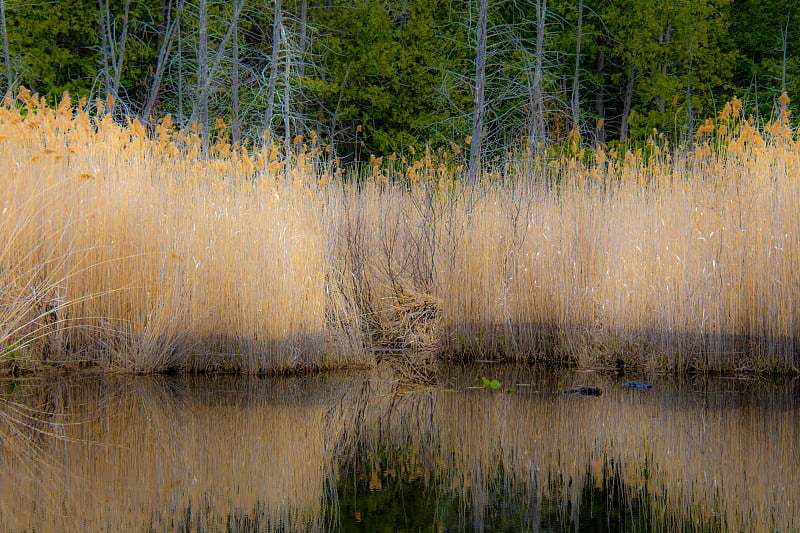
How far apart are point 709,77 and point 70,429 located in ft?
76.8

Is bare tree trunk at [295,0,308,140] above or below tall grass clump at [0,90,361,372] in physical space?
above

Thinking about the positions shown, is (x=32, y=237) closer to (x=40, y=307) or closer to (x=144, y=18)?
(x=40, y=307)

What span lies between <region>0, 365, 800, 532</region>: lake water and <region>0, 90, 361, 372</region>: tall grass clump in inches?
13.8

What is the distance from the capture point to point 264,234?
5.89 m

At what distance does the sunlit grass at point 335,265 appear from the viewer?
18.4 ft

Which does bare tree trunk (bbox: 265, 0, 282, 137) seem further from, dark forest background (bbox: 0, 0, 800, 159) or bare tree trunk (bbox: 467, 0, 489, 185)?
bare tree trunk (bbox: 467, 0, 489, 185)

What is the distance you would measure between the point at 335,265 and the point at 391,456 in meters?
2.96

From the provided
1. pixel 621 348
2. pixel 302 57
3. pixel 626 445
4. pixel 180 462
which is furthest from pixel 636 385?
pixel 302 57

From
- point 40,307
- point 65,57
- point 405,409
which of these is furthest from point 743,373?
point 65,57

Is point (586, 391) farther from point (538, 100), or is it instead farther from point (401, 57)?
point (401, 57)

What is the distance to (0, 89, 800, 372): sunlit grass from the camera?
561 centimetres

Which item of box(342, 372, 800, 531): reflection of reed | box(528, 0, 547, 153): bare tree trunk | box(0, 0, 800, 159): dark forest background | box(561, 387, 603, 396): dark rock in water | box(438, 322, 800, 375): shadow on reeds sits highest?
box(0, 0, 800, 159): dark forest background

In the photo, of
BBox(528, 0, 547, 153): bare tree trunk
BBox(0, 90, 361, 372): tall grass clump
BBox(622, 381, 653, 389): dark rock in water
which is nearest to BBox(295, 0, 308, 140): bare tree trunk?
BBox(528, 0, 547, 153): bare tree trunk

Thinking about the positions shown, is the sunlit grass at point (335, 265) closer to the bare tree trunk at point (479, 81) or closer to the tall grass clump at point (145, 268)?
the tall grass clump at point (145, 268)
